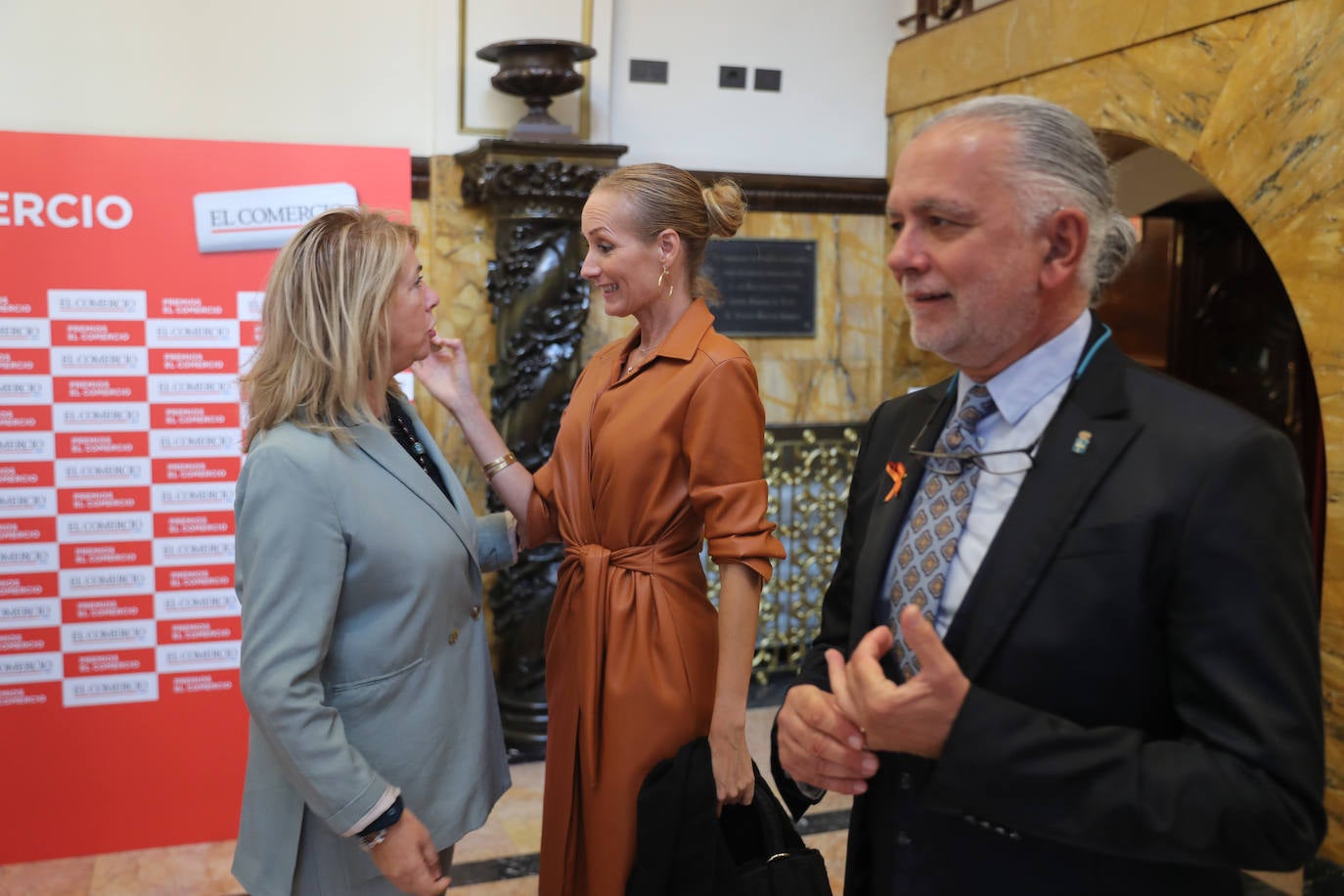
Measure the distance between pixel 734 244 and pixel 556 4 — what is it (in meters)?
1.19

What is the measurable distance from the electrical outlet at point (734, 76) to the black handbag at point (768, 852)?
335 centimetres

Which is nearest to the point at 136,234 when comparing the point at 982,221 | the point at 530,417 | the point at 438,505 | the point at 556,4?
the point at 530,417

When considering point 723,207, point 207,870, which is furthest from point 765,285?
point 207,870

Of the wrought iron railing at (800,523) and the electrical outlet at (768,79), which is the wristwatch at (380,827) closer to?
the wrought iron railing at (800,523)

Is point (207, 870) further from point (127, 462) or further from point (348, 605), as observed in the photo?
point (348, 605)

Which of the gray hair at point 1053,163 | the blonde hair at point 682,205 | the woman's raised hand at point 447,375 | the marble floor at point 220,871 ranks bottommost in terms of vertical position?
the marble floor at point 220,871

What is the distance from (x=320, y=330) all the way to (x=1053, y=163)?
1164 mm

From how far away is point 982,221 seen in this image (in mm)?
1271

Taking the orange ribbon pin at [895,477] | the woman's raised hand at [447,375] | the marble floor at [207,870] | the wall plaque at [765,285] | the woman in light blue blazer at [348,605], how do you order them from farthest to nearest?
the wall plaque at [765,285] < the marble floor at [207,870] < the woman's raised hand at [447,375] < the woman in light blue blazer at [348,605] < the orange ribbon pin at [895,477]

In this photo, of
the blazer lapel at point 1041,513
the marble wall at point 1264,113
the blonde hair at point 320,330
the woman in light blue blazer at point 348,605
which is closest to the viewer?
the blazer lapel at point 1041,513

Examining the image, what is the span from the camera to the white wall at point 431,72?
151 inches

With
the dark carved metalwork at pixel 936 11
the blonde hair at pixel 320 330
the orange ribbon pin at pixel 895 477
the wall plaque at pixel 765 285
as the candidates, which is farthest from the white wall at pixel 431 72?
the orange ribbon pin at pixel 895 477

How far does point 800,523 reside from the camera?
4809 mm

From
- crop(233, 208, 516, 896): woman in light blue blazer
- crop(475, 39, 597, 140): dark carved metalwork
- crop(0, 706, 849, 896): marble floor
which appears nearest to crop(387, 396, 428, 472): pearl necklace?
crop(233, 208, 516, 896): woman in light blue blazer
